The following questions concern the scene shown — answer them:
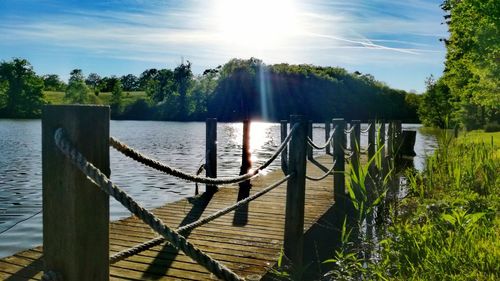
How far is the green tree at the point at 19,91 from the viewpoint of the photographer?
334 ft

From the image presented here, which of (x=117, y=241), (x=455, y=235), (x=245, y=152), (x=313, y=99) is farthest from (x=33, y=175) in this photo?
(x=313, y=99)

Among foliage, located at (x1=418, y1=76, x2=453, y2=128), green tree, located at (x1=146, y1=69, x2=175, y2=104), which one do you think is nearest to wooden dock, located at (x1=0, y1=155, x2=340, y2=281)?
foliage, located at (x1=418, y1=76, x2=453, y2=128)

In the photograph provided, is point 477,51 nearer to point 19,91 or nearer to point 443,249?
point 443,249

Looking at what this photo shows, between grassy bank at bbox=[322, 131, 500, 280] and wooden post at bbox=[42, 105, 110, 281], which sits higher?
wooden post at bbox=[42, 105, 110, 281]

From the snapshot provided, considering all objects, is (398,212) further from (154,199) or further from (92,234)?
(154,199)

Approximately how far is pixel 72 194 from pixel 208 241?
4.17m

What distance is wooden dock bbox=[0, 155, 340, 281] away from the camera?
4.83m


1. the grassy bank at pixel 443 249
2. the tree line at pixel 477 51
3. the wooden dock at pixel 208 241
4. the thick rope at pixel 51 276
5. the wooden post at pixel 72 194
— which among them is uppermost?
the tree line at pixel 477 51

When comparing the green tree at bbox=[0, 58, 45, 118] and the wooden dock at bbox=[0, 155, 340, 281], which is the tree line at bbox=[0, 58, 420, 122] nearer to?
the green tree at bbox=[0, 58, 45, 118]

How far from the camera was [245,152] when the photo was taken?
10.7 meters

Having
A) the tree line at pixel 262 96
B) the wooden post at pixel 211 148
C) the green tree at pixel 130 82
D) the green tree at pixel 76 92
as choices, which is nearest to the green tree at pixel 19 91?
the tree line at pixel 262 96

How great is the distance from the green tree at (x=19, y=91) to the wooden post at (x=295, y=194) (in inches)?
4182

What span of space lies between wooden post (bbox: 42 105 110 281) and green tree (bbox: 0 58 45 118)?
108708 mm

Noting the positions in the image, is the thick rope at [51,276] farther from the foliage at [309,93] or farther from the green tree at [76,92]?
the green tree at [76,92]
